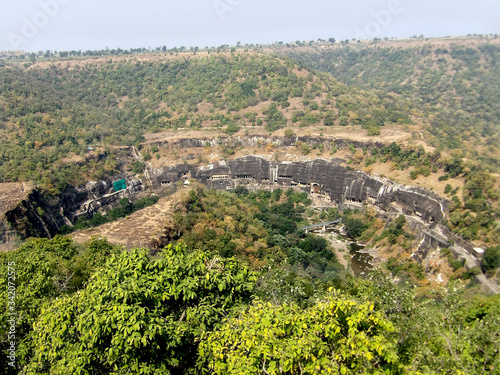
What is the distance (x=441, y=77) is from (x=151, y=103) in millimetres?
56205

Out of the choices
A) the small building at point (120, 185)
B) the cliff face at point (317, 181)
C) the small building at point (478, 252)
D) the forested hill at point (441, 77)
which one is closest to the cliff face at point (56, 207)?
the small building at point (120, 185)

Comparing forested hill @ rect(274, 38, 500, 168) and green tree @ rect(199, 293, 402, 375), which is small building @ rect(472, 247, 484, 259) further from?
green tree @ rect(199, 293, 402, 375)

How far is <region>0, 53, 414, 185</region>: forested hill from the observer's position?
3722 cm

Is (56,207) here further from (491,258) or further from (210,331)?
(491,258)

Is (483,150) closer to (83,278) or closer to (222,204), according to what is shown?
(222,204)

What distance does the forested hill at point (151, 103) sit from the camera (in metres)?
37.2

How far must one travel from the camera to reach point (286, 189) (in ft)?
129

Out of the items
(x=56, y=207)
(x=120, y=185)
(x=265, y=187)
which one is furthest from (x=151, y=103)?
(x=56, y=207)

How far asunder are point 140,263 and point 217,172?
33.7 meters

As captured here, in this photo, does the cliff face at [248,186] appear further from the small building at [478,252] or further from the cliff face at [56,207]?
the small building at [478,252]

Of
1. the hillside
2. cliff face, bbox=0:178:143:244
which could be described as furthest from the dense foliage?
the hillside

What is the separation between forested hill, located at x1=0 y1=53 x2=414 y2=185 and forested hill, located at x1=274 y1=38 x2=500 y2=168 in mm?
7798

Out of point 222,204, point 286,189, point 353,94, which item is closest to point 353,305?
Answer: point 222,204

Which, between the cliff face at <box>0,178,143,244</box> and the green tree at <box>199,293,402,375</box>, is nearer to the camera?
the green tree at <box>199,293,402,375</box>
